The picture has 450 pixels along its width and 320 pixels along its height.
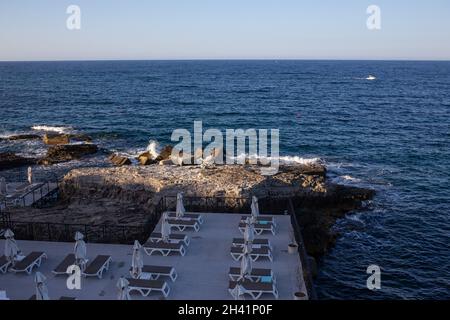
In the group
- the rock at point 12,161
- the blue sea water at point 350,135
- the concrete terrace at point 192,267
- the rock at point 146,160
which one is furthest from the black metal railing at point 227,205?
the rock at point 12,161

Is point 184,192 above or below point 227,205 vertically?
above

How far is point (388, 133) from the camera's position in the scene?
57.9m

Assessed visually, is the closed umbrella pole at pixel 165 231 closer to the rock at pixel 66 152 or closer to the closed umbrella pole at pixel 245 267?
the closed umbrella pole at pixel 245 267

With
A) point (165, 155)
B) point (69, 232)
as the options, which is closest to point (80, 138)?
point (165, 155)

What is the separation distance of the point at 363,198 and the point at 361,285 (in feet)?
38.3

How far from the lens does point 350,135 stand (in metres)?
57.2

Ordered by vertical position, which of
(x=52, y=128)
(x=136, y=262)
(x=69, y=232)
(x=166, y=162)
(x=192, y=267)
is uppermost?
(x=52, y=128)

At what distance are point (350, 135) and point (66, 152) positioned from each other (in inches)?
1343

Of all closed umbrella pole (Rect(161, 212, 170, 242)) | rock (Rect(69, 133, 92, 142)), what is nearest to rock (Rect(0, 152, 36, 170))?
rock (Rect(69, 133, 92, 142))

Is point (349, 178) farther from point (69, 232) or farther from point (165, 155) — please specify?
point (69, 232)

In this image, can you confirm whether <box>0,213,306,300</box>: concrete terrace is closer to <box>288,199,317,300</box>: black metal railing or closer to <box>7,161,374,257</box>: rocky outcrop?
<box>288,199,317,300</box>: black metal railing

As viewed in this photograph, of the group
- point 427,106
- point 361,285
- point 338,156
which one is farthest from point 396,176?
point 427,106

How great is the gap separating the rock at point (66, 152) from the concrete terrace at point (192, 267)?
23465 millimetres
